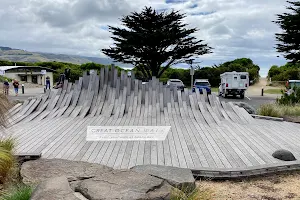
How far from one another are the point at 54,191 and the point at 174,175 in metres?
1.52

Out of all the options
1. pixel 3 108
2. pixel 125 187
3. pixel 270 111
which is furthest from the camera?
pixel 270 111

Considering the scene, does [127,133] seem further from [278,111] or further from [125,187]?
[278,111]

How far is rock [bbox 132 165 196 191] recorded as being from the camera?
3941 millimetres

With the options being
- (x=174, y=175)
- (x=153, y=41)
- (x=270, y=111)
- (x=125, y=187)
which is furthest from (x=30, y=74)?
(x=125, y=187)

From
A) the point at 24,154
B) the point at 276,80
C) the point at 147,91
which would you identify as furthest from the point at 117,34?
the point at 24,154

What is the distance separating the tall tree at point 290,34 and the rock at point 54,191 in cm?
3180

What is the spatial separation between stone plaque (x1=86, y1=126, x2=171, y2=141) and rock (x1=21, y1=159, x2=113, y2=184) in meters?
2.33

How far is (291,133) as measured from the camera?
330 inches

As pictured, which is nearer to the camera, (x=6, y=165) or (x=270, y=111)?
(x=6, y=165)

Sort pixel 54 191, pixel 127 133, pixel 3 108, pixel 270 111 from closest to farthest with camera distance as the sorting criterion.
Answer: pixel 54 191
pixel 3 108
pixel 127 133
pixel 270 111

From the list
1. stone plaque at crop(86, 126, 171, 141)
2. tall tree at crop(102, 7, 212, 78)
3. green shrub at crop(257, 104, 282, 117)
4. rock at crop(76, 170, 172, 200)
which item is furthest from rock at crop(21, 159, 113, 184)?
tall tree at crop(102, 7, 212, 78)

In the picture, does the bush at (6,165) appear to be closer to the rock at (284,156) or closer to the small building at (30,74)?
the rock at (284,156)

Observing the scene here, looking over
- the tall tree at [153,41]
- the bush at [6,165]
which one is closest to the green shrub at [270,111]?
the bush at [6,165]

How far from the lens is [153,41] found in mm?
36906
